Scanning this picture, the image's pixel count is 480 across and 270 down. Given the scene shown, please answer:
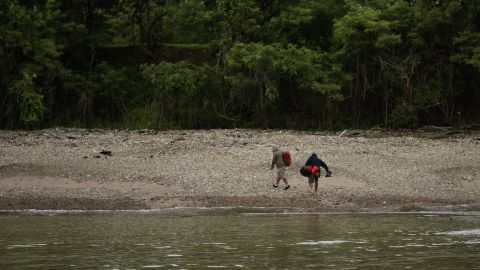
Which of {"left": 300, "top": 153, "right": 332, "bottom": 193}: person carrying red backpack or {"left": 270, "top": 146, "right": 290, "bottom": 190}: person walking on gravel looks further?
{"left": 270, "top": 146, "right": 290, "bottom": 190}: person walking on gravel

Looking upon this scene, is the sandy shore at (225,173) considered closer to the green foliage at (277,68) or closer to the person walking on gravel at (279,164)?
the person walking on gravel at (279,164)

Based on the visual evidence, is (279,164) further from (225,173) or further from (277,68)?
(277,68)

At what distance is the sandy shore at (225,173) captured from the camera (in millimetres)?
20391

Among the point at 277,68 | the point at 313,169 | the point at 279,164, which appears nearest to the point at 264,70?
the point at 277,68

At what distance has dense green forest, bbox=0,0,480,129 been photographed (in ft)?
130

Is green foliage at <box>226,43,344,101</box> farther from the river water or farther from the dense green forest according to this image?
the river water

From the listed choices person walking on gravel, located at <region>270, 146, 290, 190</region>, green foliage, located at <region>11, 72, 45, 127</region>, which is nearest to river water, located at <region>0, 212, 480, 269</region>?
person walking on gravel, located at <region>270, 146, 290, 190</region>

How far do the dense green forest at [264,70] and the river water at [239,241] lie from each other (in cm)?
2206

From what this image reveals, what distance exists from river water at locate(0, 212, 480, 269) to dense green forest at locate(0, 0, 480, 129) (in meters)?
22.1

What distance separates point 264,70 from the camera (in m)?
39.8

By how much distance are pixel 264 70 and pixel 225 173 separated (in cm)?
1694

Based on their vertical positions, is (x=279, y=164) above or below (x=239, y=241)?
above

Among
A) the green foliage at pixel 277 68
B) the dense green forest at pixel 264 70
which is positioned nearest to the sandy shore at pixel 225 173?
the green foliage at pixel 277 68

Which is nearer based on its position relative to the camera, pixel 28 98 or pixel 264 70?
pixel 28 98
